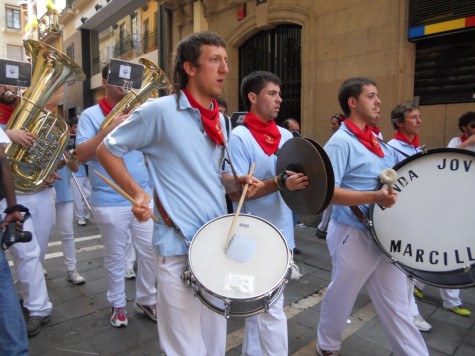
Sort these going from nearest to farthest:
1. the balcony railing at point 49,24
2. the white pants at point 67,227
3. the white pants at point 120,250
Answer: the white pants at point 120,250 → the white pants at point 67,227 → the balcony railing at point 49,24

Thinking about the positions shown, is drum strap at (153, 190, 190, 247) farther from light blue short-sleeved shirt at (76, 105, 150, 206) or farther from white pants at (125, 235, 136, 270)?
white pants at (125, 235, 136, 270)

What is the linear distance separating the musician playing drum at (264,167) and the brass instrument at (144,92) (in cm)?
77

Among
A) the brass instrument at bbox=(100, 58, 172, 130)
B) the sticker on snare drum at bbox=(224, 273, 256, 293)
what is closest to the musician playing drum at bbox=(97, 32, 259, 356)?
the sticker on snare drum at bbox=(224, 273, 256, 293)

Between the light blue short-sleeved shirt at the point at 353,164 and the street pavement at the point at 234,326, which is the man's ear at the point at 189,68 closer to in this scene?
the light blue short-sleeved shirt at the point at 353,164

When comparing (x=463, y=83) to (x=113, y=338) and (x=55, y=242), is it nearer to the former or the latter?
(x=113, y=338)

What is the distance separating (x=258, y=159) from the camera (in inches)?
99.3

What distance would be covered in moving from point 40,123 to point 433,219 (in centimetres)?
320

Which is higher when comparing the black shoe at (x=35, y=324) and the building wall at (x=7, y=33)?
the building wall at (x=7, y=33)

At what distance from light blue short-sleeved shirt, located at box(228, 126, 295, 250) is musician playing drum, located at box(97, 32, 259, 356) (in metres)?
0.53

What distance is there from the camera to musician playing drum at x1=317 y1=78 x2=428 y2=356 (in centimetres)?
239

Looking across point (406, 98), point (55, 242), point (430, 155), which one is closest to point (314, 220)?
point (406, 98)

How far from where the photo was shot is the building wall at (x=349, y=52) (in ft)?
20.6

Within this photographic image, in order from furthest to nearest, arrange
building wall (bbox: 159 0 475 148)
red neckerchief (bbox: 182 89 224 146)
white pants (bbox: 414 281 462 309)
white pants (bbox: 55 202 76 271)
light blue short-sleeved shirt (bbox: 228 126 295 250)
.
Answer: building wall (bbox: 159 0 475 148)
white pants (bbox: 55 202 76 271)
white pants (bbox: 414 281 462 309)
light blue short-sleeved shirt (bbox: 228 126 295 250)
red neckerchief (bbox: 182 89 224 146)

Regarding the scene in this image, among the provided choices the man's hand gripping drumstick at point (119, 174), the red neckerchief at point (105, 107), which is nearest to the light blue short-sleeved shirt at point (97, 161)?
the red neckerchief at point (105, 107)
